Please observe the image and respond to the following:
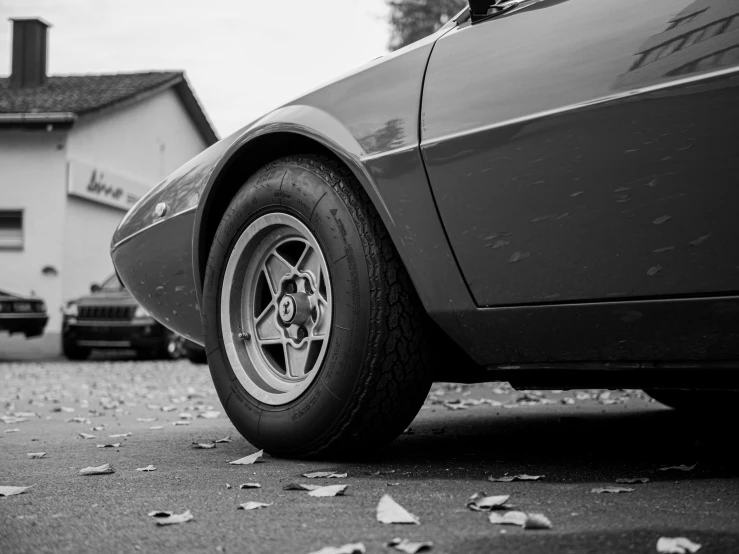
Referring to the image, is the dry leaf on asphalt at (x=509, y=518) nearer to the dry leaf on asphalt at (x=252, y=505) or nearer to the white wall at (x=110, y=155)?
the dry leaf on asphalt at (x=252, y=505)

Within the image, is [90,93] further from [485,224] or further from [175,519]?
[175,519]

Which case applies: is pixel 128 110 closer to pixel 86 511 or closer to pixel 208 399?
pixel 208 399

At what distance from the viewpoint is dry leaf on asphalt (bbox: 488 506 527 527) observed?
6.31 ft

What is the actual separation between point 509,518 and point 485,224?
840 millimetres

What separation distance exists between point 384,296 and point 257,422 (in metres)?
0.65

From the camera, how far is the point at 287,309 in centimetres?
292

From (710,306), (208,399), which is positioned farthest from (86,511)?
(208,399)

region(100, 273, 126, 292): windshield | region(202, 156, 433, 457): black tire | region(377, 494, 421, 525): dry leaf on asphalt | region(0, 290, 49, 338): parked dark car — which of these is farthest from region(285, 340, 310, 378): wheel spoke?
region(100, 273, 126, 292): windshield

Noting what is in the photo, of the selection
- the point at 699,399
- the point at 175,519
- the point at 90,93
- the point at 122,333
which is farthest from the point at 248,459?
the point at 90,93

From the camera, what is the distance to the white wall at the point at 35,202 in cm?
1769

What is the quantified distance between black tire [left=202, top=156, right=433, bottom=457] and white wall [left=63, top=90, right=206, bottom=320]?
16010 mm

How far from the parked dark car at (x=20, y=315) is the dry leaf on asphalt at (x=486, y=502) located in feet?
40.2

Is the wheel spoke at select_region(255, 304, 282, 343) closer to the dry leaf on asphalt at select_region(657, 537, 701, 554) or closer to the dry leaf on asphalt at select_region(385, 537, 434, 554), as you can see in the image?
the dry leaf on asphalt at select_region(385, 537, 434, 554)

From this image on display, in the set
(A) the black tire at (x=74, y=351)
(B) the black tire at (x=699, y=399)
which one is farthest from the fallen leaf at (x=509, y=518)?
(A) the black tire at (x=74, y=351)
